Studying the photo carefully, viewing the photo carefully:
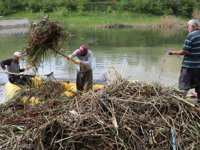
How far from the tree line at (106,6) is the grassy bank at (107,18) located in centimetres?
153

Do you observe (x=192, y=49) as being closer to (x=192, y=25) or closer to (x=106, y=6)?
(x=192, y=25)

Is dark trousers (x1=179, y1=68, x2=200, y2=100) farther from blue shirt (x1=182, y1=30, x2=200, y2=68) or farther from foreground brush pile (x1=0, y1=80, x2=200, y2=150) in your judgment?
foreground brush pile (x1=0, y1=80, x2=200, y2=150)

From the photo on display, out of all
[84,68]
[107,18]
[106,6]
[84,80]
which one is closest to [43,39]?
[84,68]

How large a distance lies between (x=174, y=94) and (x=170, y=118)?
0.62 metres

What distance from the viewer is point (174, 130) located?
5.86 metres

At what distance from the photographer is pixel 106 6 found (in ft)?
170

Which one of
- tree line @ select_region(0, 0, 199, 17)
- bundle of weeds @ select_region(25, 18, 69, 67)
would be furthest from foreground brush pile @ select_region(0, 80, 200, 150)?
tree line @ select_region(0, 0, 199, 17)

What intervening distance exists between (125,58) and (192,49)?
1241cm

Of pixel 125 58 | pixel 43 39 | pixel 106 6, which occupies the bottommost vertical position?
pixel 106 6

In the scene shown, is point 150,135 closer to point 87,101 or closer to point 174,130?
point 174,130

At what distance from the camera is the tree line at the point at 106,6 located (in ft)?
164

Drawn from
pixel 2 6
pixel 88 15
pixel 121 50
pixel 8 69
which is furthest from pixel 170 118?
pixel 2 6

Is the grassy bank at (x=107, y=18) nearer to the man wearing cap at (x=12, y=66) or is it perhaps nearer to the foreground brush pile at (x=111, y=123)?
the man wearing cap at (x=12, y=66)

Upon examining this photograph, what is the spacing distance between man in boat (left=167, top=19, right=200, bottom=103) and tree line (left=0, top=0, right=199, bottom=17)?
4087 cm
